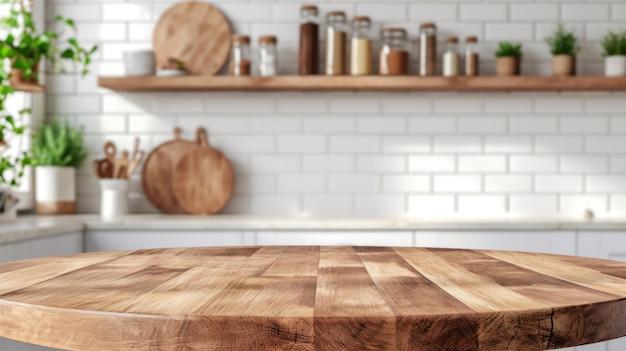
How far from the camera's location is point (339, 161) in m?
3.49

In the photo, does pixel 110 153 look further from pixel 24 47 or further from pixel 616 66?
pixel 616 66

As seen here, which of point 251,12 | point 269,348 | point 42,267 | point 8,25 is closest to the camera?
point 269,348

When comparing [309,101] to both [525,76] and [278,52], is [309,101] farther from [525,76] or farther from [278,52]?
[525,76]

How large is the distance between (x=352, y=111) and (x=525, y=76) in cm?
84

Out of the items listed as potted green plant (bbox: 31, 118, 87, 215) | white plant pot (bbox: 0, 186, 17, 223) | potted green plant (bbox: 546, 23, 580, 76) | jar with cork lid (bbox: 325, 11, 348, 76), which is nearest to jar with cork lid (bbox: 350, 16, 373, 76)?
jar with cork lid (bbox: 325, 11, 348, 76)

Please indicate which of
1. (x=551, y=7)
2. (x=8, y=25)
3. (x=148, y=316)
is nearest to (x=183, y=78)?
(x=8, y=25)

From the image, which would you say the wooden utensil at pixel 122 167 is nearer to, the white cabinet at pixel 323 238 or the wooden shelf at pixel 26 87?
the wooden shelf at pixel 26 87

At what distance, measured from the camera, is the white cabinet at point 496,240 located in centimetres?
292

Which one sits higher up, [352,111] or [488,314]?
[352,111]

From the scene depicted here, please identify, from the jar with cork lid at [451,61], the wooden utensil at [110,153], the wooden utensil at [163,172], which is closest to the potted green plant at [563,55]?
the jar with cork lid at [451,61]

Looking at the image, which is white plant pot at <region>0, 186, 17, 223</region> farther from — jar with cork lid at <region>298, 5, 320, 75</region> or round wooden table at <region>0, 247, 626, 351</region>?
round wooden table at <region>0, 247, 626, 351</region>

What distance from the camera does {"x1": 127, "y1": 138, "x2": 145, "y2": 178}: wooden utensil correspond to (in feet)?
11.2

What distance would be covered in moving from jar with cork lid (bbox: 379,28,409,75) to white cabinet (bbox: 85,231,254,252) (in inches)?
41.4

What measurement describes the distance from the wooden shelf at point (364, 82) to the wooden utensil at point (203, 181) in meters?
0.36
